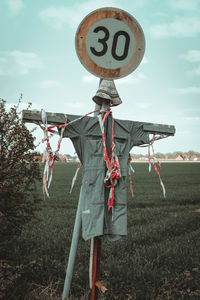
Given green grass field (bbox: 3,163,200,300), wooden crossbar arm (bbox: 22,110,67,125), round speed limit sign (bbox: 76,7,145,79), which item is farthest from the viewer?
green grass field (bbox: 3,163,200,300)

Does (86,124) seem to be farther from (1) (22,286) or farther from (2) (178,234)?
(2) (178,234)

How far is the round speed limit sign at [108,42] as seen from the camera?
8.09 feet

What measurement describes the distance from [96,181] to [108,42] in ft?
3.92

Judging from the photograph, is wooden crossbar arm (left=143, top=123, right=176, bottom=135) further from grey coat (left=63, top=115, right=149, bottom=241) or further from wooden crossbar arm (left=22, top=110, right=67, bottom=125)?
wooden crossbar arm (left=22, top=110, right=67, bottom=125)

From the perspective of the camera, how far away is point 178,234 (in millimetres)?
6094

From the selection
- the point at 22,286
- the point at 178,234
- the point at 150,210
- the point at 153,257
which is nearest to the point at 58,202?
the point at 150,210

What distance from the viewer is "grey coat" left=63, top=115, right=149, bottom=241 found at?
238 centimetres

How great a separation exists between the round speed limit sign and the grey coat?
1.45 feet

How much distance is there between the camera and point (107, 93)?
8.14 ft

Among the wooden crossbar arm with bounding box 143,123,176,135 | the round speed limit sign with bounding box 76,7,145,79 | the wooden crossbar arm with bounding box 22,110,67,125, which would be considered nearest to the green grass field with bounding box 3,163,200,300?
the wooden crossbar arm with bounding box 143,123,176,135

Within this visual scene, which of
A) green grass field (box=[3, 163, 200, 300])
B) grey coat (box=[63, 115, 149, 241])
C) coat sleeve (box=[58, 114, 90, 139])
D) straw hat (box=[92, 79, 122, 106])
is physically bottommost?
green grass field (box=[3, 163, 200, 300])

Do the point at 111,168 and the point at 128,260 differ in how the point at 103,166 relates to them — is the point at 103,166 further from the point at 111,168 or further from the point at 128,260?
the point at 128,260

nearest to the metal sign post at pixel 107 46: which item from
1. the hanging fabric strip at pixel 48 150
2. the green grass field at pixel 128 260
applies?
the hanging fabric strip at pixel 48 150

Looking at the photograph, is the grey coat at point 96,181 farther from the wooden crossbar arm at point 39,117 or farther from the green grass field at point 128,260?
the green grass field at point 128,260
